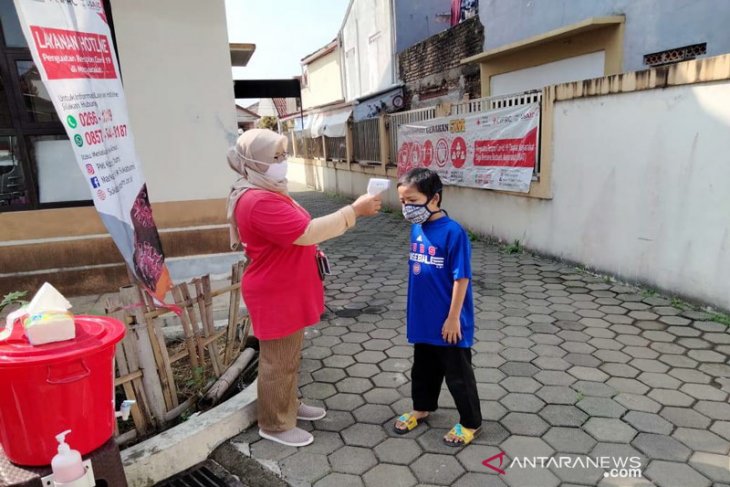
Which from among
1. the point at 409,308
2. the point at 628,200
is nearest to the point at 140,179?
the point at 409,308

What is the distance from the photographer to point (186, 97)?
5004 mm

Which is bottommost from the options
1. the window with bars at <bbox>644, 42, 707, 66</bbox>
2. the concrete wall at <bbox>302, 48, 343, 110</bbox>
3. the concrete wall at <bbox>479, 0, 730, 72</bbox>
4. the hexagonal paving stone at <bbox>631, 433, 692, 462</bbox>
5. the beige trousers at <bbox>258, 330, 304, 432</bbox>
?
the hexagonal paving stone at <bbox>631, 433, 692, 462</bbox>

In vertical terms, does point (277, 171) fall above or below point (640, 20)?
below

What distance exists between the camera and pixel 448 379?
261 centimetres

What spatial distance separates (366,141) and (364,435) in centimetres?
1022

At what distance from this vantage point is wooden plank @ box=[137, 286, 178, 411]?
278 cm

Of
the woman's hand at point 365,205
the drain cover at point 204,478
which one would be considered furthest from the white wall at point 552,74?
the drain cover at point 204,478

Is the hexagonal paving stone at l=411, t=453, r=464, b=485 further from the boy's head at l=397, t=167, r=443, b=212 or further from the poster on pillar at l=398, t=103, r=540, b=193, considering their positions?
the poster on pillar at l=398, t=103, r=540, b=193

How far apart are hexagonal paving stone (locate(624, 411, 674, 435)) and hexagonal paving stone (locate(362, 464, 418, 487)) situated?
1.36 metres

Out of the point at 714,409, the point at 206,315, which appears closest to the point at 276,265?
the point at 206,315

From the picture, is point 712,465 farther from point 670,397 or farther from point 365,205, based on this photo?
point 365,205

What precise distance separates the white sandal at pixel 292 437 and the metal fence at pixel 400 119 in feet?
22.5

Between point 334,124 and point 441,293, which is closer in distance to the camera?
point 441,293

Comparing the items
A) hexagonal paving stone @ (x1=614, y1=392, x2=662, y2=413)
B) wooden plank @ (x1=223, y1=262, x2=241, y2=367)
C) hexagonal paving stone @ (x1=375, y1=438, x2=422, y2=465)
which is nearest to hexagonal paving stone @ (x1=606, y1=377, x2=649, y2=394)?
hexagonal paving stone @ (x1=614, y1=392, x2=662, y2=413)
